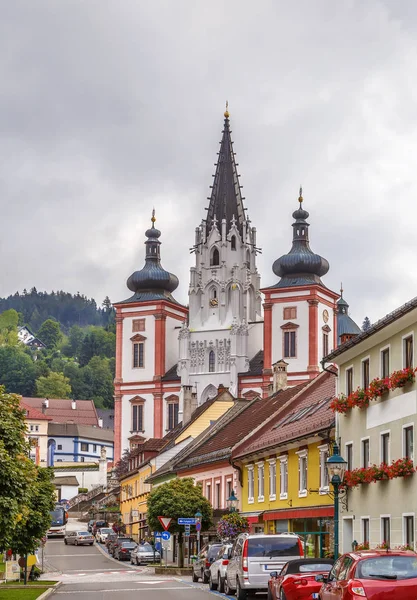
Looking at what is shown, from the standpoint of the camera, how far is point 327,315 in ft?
384

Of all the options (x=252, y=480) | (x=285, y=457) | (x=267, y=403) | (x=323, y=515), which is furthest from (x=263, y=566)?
(x=267, y=403)

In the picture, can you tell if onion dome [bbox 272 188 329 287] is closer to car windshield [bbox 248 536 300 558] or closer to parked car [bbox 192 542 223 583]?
parked car [bbox 192 542 223 583]

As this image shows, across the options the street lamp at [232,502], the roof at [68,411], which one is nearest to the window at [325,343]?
the street lamp at [232,502]

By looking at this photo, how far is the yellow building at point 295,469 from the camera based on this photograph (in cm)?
3991

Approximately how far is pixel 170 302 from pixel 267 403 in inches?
2592

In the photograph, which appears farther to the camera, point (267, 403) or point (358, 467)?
point (267, 403)

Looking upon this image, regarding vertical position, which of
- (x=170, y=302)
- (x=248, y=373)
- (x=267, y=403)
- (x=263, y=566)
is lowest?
(x=263, y=566)

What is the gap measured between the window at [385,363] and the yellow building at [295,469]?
557 centimetres

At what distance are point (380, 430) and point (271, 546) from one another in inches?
176

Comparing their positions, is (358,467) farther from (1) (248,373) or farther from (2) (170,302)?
(2) (170,302)

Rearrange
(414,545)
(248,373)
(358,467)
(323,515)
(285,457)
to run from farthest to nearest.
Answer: (248,373) < (285,457) < (323,515) < (358,467) < (414,545)

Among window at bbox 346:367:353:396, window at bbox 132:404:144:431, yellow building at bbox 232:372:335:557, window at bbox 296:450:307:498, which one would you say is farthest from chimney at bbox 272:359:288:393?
window at bbox 132:404:144:431

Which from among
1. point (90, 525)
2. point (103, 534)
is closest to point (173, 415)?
point (90, 525)

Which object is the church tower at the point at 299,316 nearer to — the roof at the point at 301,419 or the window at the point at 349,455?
the roof at the point at 301,419
